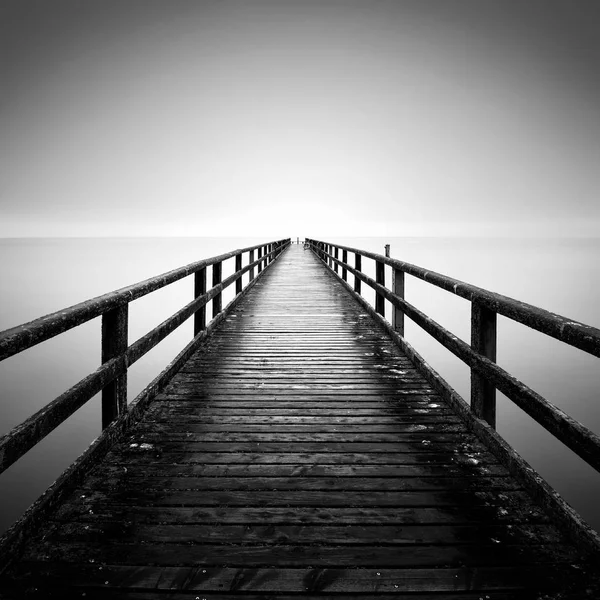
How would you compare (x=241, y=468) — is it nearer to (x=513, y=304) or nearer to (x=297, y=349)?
(x=513, y=304)

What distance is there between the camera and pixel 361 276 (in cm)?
788

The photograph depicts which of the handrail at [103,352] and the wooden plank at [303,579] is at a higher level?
the handrail at [103,352]

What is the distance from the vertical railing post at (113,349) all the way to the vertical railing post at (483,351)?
7.15ft

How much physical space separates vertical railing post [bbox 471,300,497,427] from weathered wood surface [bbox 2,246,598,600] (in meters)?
Answer: 0.19

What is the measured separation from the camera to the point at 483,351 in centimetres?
268

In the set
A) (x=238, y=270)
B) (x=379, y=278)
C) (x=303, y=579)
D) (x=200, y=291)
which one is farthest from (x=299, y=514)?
(x=238, y=270)

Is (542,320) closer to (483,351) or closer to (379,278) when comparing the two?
(483,351)

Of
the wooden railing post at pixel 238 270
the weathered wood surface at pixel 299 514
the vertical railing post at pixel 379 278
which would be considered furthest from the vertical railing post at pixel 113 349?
the wooden railing post at pixel 238 270

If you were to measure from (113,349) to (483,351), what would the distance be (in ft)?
7.51

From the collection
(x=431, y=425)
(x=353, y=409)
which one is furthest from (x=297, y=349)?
(x=431, y=425)

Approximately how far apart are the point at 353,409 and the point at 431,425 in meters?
0.61

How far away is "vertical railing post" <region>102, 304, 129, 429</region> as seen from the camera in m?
2.63

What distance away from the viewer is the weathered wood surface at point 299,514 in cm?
161

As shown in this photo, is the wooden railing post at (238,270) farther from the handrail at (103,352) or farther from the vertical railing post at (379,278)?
the handrail at (103,352)
